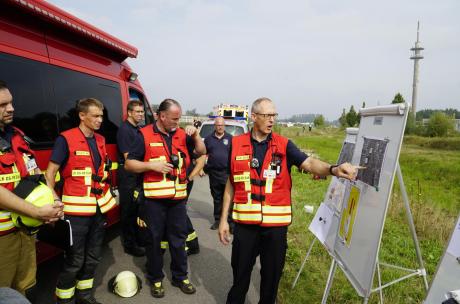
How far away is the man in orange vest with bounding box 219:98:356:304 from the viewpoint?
9.20 feet

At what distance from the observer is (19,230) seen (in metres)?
2.31

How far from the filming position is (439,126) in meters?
40.4

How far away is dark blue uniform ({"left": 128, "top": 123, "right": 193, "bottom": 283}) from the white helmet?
0.19 metres

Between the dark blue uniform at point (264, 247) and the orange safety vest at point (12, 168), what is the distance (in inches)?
70.0

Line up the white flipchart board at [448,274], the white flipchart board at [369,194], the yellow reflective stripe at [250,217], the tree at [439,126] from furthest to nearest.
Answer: the tree at [439,126]
the yellow reflective stripe at [250,217]
the white flipchart board at [369,194]
the white flipchart board at [448,274]

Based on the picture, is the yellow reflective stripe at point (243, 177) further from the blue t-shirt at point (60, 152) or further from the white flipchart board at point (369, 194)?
the blue t-shirt at point (60, 152)

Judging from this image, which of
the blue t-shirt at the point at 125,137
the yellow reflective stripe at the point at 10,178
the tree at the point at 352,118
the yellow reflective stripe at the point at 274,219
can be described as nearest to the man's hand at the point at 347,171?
the yellow reflective stripe at the point at 274,219

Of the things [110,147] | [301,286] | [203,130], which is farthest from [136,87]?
[203,130]

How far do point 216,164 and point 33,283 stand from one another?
381 centimetres

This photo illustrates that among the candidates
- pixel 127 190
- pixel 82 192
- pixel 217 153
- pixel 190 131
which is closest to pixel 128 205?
pixel 127 190

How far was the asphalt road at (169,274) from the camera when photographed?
353cm

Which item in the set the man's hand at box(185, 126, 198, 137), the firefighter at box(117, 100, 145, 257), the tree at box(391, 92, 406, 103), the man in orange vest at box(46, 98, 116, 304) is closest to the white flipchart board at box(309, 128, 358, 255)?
the man's hand at box(185, 126, 198, 137)

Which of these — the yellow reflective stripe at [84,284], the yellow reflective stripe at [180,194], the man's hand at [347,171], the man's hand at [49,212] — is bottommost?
the yellow reflective stripe at [84,284]

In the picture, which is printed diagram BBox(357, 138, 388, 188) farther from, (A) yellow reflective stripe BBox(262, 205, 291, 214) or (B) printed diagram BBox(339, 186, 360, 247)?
(A) yellow reflective stripe BBox(262, 205, 291, 214)
